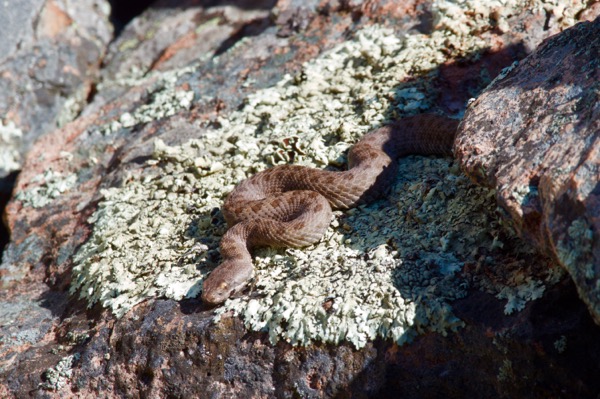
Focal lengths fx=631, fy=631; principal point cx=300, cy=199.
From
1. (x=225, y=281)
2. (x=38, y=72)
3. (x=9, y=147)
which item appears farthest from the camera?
(x=38, y=72)

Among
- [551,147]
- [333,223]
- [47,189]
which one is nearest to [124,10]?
[47,189]

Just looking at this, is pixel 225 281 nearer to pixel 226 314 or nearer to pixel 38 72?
pixel 226 314

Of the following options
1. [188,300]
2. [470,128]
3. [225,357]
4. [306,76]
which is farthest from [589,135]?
[306,76]

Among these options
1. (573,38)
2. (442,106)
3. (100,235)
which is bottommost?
(442,106)

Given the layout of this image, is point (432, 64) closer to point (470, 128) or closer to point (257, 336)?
point (470, 128)

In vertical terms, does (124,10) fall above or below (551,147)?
above

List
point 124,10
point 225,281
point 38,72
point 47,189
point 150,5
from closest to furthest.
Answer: point 225,281
point 47,189
point 38,72
point 150,5
point 124,10

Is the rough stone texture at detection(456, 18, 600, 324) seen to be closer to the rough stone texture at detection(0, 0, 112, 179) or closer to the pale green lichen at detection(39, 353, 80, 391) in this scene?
the pale green lichen at detection(39, 353, 80, 391)

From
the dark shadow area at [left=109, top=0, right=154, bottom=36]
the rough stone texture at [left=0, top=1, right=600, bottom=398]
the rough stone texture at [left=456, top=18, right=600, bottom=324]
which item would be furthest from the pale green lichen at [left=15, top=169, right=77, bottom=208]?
the rough stone texture at [left=456, top=18, right=600, bottom=324]


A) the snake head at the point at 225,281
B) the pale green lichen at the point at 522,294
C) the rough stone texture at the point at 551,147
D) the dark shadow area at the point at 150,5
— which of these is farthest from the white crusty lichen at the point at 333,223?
the dark shadow area at the point at 150,5
